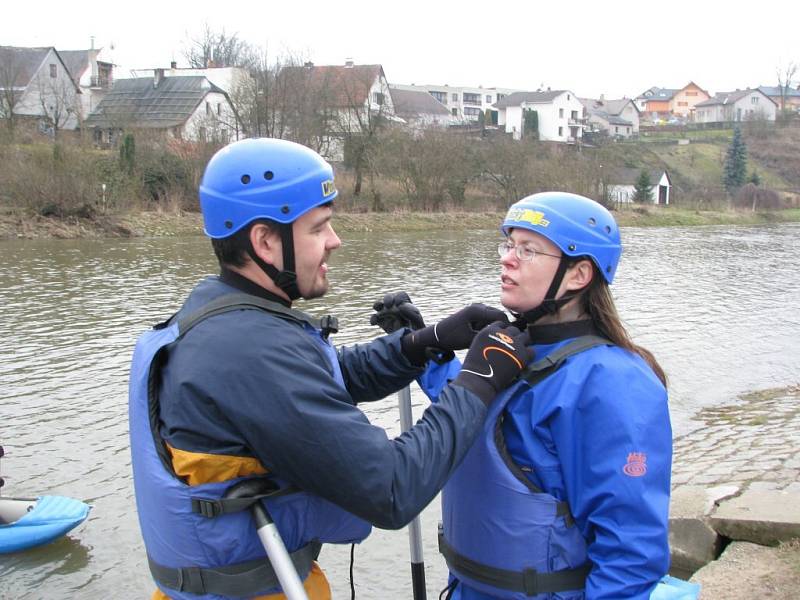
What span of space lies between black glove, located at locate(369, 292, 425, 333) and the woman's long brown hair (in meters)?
0.95

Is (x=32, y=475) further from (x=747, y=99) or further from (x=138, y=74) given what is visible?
(x=747, y=99)

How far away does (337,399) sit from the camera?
2480mm

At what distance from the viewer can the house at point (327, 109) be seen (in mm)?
50781

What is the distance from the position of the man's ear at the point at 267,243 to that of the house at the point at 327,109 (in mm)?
47932

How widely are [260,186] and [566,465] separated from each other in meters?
1.44

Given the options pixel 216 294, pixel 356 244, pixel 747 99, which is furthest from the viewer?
pixel 747 99

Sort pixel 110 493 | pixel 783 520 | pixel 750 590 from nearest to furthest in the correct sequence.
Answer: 1. pixel 750 590
2. pixel 783 520
3. pixel 110 493

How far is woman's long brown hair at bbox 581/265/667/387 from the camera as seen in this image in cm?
319

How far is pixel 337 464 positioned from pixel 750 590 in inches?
137

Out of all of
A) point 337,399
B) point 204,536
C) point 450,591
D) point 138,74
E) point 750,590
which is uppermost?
point 138,74

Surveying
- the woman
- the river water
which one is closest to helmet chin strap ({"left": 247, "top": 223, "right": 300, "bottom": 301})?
the woman

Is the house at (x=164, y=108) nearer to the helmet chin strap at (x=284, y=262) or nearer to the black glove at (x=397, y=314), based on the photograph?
the black glove at (x=397, y=314)

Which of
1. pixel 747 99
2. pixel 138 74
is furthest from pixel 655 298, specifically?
pixel 747 99

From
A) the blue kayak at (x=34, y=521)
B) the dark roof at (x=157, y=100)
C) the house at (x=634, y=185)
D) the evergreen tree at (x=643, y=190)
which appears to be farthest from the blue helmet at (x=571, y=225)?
the evergreen tree at (x=643, y=190)
